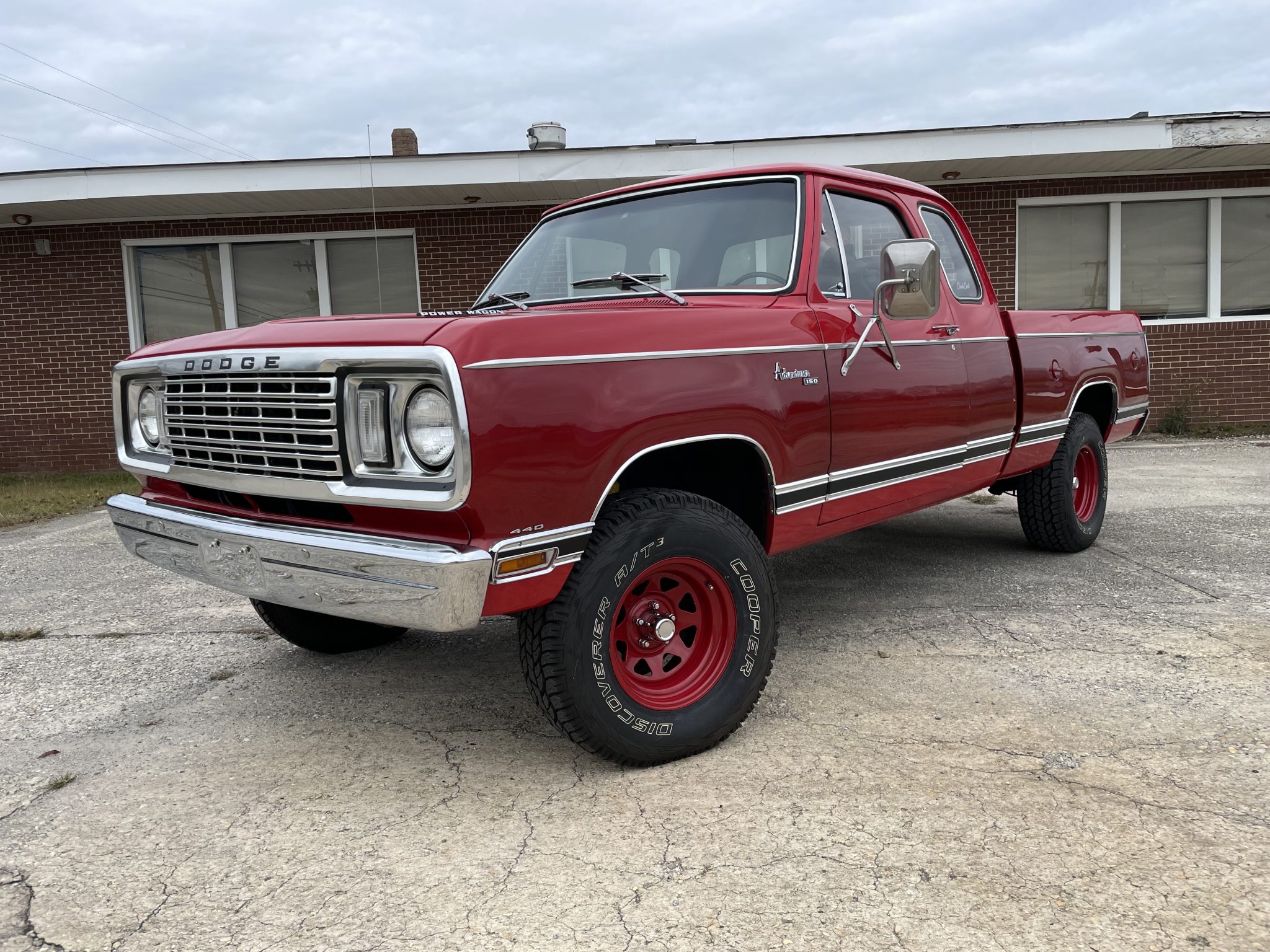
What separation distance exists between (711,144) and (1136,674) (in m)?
7.74

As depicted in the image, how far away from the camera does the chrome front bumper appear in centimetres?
227

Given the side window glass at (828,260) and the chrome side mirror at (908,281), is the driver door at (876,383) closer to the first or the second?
the side window glass at (828,260)

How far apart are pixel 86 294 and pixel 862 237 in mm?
10619

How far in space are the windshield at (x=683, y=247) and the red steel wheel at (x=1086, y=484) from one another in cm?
296

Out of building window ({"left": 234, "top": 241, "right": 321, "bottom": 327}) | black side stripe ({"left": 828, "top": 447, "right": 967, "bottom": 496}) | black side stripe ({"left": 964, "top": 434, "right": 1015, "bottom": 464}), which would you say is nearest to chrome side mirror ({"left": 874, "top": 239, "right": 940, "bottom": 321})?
black side stripe ({"left": 828, "top": 447, "right": 967, "bottom": 496})

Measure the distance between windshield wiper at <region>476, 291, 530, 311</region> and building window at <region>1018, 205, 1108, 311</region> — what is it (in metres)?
9.30

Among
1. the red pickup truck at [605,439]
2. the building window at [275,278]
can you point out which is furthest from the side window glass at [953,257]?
the building window at [275,278]

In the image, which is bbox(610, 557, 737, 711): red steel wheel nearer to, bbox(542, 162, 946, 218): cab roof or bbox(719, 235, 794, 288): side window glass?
bbox(719, 235, 794, 288): side window glass

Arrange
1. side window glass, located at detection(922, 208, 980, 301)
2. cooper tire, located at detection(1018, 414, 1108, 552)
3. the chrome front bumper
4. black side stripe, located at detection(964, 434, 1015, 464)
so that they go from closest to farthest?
the chrome front bumper → black side stripe, located at detection(964, 434, 1015, 464) → side window glass, located at detection(922, 208, 980, 301) → cooper tire, located at detection(1018, 414, 1108, 552)

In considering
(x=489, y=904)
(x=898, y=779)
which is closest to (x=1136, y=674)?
(x=898, y=779)

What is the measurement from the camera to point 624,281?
3.40 metres

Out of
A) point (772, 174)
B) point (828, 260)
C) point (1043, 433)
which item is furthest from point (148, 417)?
point (1043, 433)

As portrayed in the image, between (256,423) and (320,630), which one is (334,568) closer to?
(256,423)

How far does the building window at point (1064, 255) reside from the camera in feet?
37.2
